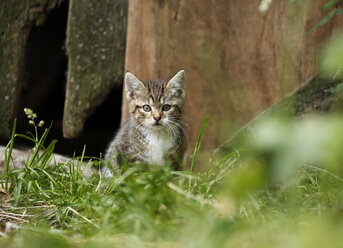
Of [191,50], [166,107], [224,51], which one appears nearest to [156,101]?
[166,107]

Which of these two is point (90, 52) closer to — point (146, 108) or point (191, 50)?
point (146, 108)

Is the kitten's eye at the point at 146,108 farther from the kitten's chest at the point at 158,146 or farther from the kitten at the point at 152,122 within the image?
the kitten's chest at the point at 158,146

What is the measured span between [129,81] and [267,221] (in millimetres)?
2255

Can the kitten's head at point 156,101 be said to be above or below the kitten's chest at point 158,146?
above

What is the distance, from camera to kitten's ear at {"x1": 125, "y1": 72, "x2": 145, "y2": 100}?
3.89 meters

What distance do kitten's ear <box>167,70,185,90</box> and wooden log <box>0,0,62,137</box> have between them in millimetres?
1493

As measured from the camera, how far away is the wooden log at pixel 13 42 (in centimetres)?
426

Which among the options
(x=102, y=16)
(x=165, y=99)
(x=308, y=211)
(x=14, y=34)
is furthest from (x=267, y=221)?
(x=14, y=34)

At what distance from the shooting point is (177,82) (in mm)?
3973

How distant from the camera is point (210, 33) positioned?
4.09 meters

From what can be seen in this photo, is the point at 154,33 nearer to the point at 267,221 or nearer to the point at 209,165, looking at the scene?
the point at 209,165

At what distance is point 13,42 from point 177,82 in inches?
67.7

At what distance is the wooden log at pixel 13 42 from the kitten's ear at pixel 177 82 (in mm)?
1493

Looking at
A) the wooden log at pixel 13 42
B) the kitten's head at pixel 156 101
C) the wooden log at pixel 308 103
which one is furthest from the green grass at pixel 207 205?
the wooden log at pixel 13 42
